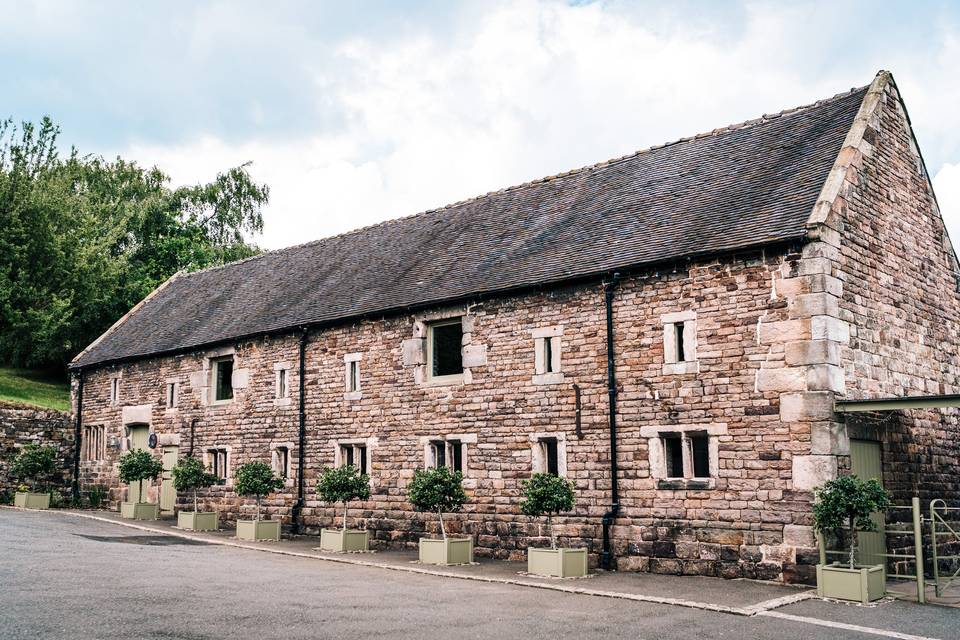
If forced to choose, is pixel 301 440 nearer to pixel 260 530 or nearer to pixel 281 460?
pixel 281 460

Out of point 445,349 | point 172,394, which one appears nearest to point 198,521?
point 172,394

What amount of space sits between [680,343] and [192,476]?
13176mm

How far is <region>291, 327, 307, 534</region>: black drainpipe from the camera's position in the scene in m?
21.1

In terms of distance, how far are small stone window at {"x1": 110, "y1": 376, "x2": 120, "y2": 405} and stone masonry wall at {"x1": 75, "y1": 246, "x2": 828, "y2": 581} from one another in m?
6.99

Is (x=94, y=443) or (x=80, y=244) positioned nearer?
(x=94, y=443)

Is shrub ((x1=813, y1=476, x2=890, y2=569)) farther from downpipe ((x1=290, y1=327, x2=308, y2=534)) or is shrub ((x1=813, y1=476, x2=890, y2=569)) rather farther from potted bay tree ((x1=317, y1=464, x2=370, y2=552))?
downpipe ((x1=290, y1=327, x2=308, y2=534))

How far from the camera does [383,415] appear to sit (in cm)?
1973

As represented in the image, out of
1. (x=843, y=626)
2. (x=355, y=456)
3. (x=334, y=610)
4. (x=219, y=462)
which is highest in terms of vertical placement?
Result: (x=355, y=456)

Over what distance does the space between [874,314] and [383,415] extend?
10.0 meters

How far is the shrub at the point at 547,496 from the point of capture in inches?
579

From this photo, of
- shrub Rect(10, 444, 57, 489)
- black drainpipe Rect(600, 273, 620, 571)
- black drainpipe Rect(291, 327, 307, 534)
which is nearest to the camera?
black drainpipe Rect(600, 273, 620, 571)

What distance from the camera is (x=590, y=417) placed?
16062 mm

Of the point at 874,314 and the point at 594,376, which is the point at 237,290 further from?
the point at 874,314

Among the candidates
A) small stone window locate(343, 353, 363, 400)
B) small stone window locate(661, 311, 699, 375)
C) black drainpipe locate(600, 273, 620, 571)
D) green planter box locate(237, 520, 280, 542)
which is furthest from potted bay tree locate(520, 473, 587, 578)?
green planter box locate(237, 520, 280, 542)
